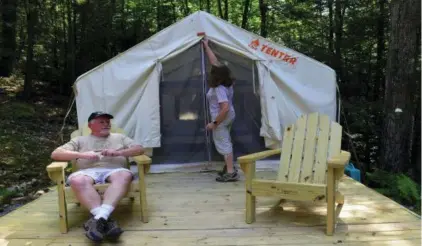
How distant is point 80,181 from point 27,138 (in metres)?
5.81

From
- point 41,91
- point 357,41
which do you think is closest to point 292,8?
point 357,41

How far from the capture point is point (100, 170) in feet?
11.1

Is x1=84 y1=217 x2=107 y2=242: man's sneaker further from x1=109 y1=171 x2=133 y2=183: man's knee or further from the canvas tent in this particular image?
the canvas tent

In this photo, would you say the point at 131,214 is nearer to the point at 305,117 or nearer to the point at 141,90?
the point at 305,117

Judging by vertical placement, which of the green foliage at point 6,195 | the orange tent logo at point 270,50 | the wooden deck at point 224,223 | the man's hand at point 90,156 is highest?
the orange tent logo at point 270,50

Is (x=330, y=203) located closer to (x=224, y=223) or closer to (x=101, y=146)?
(x=224, y=223)

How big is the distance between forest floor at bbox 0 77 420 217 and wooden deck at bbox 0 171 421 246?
3.50 feet

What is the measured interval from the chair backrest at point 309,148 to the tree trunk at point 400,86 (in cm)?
230

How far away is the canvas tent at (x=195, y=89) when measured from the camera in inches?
207

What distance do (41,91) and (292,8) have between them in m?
7.14

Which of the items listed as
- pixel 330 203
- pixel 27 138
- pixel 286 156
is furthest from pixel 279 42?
pixel 330 203

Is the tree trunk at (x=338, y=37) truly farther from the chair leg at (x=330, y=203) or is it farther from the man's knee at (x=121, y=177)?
the man's knee at (x=121, y=177)

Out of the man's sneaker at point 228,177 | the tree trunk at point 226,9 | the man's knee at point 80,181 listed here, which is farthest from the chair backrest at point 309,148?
the tree trunk at point 226,9

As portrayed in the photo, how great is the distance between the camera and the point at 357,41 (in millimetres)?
8383
